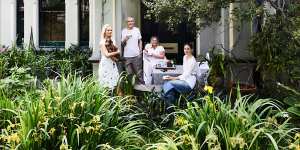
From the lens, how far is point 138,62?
1423 cm

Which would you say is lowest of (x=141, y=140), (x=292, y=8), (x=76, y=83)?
(x=141, y=140)

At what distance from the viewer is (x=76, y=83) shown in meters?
6.88

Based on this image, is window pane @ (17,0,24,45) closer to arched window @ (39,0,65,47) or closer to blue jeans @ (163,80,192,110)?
arched window @ (39,0,65,47)

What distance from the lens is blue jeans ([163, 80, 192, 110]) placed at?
974 centimetres

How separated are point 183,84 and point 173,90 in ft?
1.01

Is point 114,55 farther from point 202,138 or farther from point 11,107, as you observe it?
point 202,138

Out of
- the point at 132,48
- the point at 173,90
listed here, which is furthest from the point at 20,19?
the point at 173,90

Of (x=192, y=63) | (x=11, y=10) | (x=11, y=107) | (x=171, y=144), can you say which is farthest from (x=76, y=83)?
(x=11, y=10)

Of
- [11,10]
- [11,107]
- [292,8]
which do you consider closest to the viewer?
[11,107]

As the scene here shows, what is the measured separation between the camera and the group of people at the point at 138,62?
1001 cm

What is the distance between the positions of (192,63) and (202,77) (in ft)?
1.84

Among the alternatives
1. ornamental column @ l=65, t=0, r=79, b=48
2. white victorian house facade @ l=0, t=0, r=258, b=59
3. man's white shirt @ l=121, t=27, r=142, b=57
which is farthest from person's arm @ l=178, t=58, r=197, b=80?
ornamental column @ l=65, t=0, r=79, b=48

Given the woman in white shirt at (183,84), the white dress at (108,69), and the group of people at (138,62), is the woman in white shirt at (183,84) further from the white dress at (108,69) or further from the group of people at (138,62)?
the white dress at (108,69)

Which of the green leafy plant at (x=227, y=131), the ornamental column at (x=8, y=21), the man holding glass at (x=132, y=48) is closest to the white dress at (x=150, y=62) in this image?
the man holding glass at (x=132, y=48)
